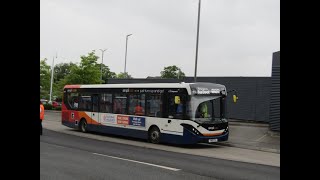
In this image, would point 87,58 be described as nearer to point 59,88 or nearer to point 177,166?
point 59,88

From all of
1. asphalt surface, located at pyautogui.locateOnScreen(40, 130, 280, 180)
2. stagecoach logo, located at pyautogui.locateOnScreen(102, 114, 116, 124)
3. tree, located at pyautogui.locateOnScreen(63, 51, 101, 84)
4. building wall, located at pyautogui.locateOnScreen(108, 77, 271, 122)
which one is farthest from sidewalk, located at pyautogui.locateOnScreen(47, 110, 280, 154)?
tree, located at pyautogui.locateOnScreen(63, 51, 101, 84)

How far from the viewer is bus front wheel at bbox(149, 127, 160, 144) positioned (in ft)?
55.2

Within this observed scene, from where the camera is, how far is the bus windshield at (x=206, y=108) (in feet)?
51.2

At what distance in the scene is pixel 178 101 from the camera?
15.8 m

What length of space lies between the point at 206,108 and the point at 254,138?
498cm

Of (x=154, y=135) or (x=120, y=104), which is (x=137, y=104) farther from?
(x=154, y=135)

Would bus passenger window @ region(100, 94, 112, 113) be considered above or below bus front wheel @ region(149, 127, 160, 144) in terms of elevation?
above

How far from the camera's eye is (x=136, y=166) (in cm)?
1046

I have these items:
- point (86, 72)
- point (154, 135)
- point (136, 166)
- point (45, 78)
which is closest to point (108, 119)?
point (154, 135)

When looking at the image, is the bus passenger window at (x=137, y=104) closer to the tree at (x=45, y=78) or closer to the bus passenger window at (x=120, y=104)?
the bus passenger window at (x=120, y=104)

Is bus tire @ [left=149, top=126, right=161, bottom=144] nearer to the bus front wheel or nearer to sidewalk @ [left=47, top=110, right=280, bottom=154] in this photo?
the bus front wheel

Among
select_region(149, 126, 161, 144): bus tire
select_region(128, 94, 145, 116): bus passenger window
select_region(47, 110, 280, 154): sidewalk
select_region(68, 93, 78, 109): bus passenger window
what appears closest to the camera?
select_region(47, 110, 280, 154): sidewalk

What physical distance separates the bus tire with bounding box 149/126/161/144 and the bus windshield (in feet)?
6.51
